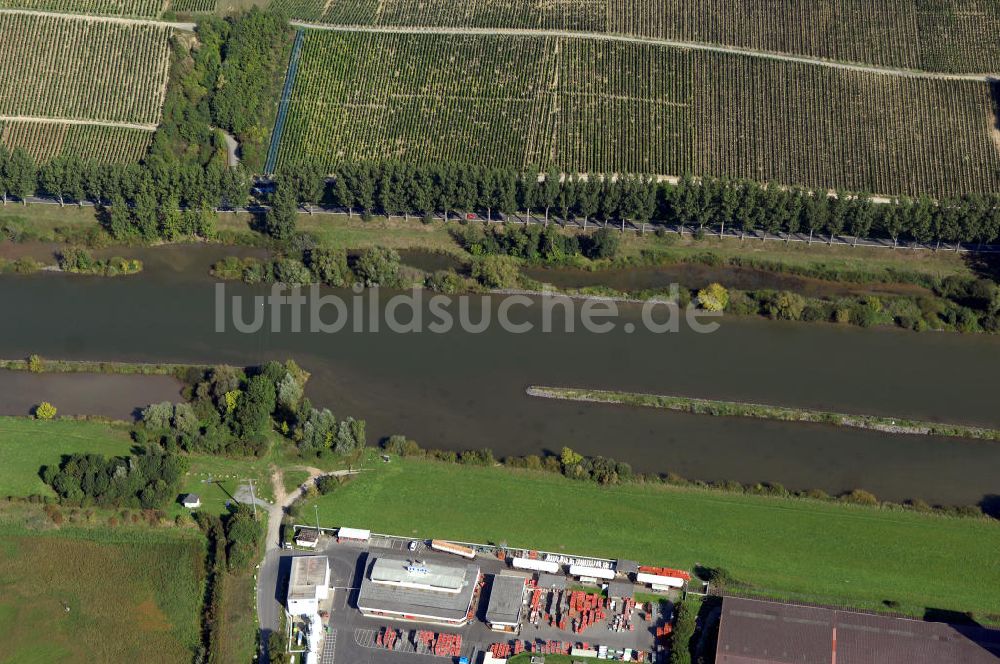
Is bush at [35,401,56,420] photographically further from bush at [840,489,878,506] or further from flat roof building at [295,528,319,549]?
bush at [840,489,878,506]

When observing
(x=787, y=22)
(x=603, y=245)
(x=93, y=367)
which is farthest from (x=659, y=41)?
(x=93, y=367)

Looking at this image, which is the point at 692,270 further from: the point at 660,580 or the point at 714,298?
the point at 660,580

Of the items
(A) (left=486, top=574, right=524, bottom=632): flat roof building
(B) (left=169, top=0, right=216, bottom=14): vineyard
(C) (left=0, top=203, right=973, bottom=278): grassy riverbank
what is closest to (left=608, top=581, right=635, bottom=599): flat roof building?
(A) (left=486, top=574, right=524, bottom=632): flat roof building

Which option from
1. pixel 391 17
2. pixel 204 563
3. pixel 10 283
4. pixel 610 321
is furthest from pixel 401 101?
pixel 204 563

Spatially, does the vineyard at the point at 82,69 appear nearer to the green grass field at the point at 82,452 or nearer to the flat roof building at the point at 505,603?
the green grass field at the point at 82,452

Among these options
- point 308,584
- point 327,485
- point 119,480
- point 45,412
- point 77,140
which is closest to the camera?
point 308,584

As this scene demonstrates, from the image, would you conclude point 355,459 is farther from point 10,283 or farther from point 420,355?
point 10,283
